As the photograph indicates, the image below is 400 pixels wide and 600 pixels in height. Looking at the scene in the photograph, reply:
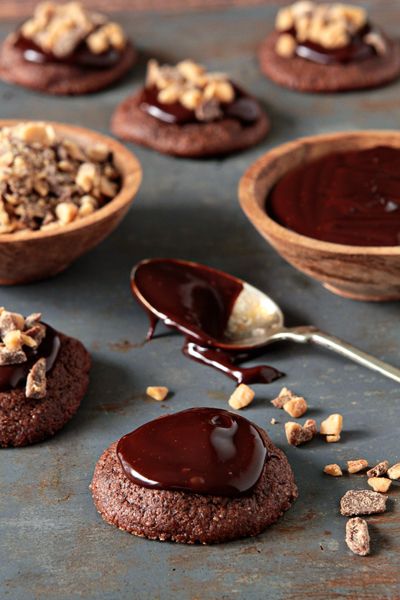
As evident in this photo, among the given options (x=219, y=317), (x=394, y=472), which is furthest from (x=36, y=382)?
(x=394, y=472)

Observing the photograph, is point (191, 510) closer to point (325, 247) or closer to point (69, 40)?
point (325, 247)

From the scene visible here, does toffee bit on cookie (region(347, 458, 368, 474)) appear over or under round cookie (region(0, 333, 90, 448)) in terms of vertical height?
over

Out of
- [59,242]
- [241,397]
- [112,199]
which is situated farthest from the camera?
[112,199]

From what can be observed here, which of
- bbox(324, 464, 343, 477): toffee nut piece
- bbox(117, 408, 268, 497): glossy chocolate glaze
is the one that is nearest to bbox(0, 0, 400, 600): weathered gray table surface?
bbox(324, 464, 343, 477): toffee nut piece

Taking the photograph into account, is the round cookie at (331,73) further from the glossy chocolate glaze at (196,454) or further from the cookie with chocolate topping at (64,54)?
the glossy chocolate glaze at (196,454)

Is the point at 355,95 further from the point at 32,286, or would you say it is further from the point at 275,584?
the point at 275,584

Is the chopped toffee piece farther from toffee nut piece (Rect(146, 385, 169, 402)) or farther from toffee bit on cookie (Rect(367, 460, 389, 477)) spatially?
toffee bit on cookie (Rect(367, 460, 389, 477))
